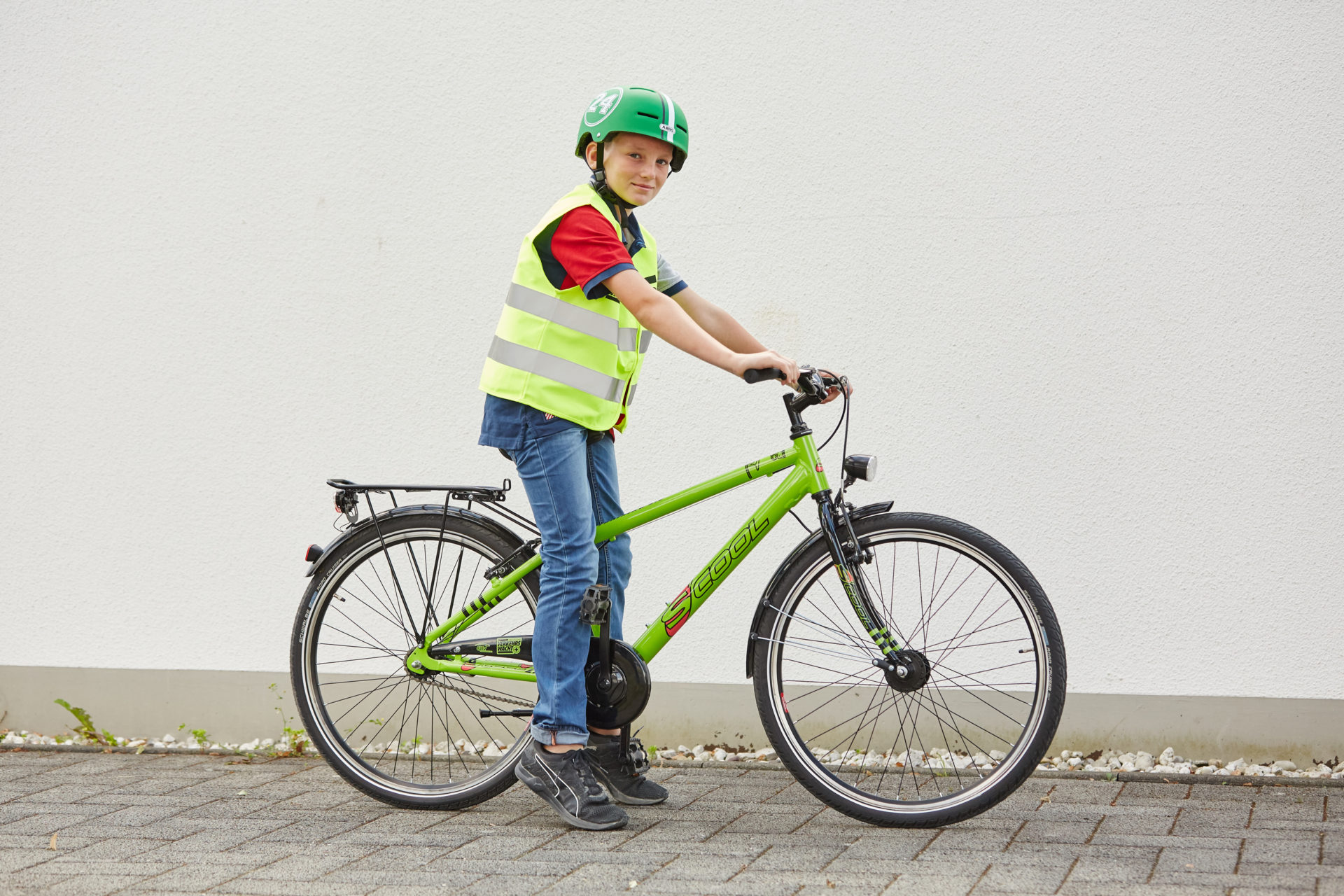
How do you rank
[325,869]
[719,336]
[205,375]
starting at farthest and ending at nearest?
[205,375], [719,336], [325,869]

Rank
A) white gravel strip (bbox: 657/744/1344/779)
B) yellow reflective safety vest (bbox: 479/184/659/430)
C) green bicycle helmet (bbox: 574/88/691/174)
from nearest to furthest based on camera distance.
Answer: green bicycle helmet (bbox: 574/88/691/174) < yellow reflective safety vest (bbox: 479/184/659/430) < white gravel strip (bbox: 657/744/1344/779)

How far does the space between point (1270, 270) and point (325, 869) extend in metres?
3.24

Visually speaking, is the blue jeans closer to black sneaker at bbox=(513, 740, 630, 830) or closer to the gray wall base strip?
black sneaker at bbox=(513, 740, 630, 830)

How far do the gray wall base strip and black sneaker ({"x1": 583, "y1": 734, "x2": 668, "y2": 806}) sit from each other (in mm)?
675

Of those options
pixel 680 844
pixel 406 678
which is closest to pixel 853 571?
pixel 680 844

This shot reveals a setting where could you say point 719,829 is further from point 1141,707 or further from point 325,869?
point 1141,707

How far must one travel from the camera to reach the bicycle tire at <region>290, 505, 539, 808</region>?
3369 mm

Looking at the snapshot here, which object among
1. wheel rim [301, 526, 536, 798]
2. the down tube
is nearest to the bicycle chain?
wheel rim [301, 526, 536, 798]

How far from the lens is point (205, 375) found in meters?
4.28

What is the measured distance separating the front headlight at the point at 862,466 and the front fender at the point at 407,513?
988 mm

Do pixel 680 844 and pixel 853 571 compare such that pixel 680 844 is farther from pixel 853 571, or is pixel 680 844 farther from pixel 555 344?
pixel 555 344

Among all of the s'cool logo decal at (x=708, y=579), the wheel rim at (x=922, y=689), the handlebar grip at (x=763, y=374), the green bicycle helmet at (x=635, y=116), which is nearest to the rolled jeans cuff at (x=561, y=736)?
the s'cool logo decal at (x=708, y=579)

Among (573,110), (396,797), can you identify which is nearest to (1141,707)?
(396,797)

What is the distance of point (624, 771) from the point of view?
3.30 m
